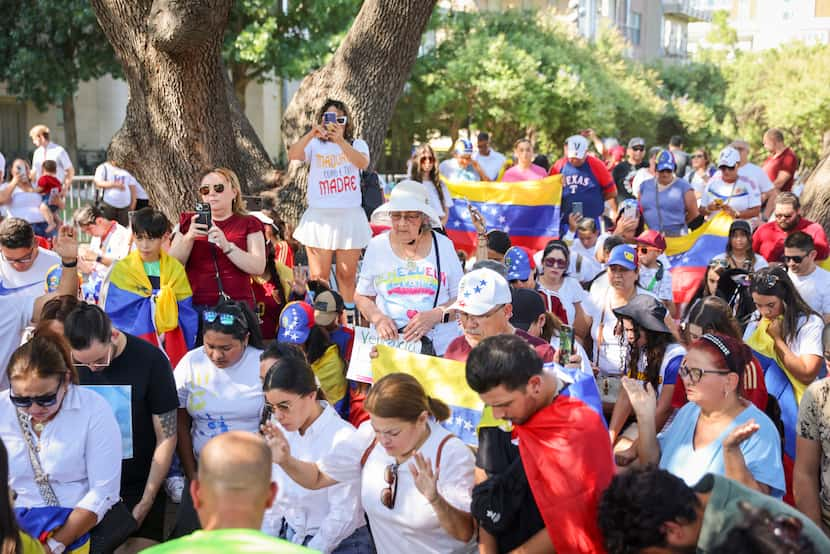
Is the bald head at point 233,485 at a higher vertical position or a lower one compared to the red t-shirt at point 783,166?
lower

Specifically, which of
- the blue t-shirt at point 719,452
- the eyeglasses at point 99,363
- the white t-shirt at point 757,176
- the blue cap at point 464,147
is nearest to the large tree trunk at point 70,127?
the blue cap at point 464,147

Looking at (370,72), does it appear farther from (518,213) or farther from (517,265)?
(517,265)

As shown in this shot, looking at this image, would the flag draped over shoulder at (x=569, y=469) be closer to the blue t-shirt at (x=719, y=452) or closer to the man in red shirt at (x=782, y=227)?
the blue t-shirt at (x=719, y=452)

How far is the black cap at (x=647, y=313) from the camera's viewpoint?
5453 mm

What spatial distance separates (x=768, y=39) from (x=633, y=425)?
230 ft

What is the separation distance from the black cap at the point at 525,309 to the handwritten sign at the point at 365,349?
22.3 inches

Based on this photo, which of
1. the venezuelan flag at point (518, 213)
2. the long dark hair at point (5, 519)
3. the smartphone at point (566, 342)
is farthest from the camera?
the venezuelan flag at point (518, 213)

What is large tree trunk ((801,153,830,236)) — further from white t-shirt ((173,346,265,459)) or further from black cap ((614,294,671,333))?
white t-shirt ((173,346,265,459))

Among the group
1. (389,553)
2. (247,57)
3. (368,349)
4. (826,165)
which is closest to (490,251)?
(368,349)

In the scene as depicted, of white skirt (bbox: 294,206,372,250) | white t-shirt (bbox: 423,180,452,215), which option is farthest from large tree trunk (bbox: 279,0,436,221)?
white skirt (bbox: 294,206,372,250)

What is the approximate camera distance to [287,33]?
25.5 m

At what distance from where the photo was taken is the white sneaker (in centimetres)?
517

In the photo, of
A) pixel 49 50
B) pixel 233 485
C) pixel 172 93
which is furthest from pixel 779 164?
pixel 49 50

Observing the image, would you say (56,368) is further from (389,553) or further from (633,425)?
(633,425)
